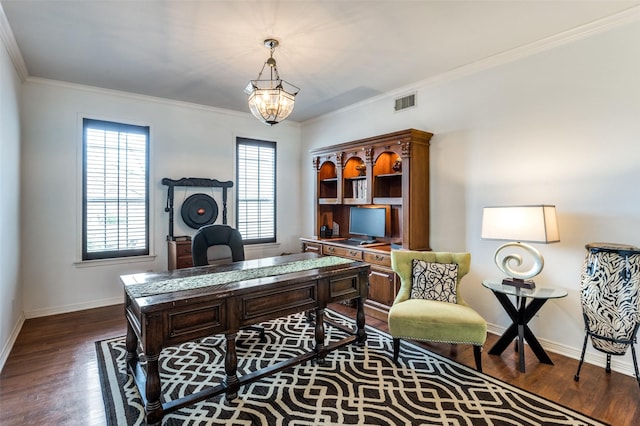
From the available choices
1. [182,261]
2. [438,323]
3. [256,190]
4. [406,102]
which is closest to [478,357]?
[438,323]

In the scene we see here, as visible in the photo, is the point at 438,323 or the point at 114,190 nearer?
the point at 438,323

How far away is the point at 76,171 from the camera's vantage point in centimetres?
408

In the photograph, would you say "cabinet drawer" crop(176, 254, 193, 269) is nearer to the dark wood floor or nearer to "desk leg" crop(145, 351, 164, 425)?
the dark wood floor

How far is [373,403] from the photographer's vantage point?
2.21 m

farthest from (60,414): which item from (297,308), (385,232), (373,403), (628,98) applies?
(628,98)

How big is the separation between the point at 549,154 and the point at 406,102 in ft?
5.75

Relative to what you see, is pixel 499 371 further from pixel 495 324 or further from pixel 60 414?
pixel 60 414

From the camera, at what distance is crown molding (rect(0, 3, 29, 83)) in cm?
262

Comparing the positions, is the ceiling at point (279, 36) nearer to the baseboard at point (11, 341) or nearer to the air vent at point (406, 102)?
the air vent at point (406, 102)

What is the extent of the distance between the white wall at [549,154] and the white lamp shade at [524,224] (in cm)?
38

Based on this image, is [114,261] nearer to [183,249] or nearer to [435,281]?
[183,249]

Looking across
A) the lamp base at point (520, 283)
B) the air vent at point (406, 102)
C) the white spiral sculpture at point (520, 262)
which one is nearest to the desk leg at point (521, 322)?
the lamp base at point (520, 283)

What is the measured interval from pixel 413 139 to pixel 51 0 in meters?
3.35

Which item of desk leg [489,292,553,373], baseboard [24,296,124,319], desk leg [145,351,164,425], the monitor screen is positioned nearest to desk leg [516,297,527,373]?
desk leg [489,292,553,373]
